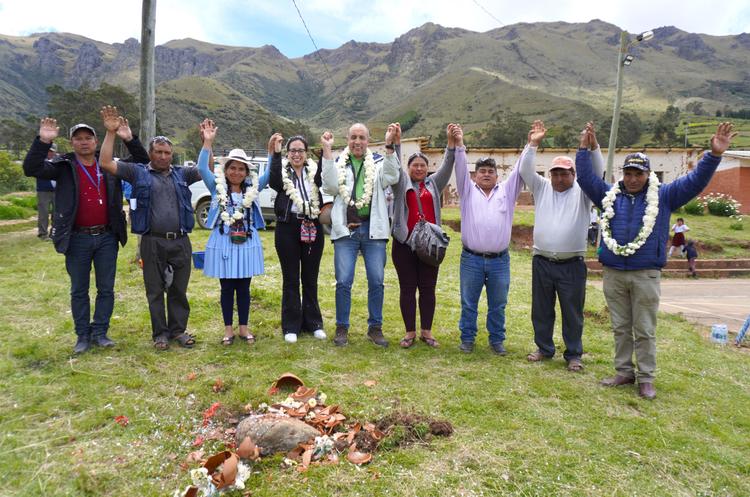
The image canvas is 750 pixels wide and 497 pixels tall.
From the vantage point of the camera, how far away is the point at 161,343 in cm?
469

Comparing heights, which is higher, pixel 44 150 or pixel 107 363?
pixel 44 150

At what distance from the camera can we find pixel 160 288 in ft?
15.4

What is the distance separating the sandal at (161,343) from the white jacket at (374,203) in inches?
78.4

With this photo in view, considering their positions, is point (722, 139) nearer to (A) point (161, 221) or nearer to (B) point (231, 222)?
(B) point (231, 222)

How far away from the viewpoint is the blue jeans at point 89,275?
445 cm

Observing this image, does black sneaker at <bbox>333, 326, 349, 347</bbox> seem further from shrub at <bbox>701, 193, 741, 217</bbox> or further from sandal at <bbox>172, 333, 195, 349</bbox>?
shrub at <bbox>701, 193, 741, 217</bbox>

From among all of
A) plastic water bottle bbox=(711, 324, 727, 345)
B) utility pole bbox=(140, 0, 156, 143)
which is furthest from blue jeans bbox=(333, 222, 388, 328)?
plastic water bottle bbox=(711, 324, 727, 345)

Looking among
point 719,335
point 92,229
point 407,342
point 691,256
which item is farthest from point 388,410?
point 691,256

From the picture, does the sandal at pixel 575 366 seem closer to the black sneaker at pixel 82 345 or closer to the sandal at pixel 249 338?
the sandal at pixel 249 338

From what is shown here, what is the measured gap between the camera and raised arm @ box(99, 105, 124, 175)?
4.29 meters

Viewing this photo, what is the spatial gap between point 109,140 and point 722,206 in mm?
28780

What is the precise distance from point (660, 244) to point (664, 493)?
2038 mm

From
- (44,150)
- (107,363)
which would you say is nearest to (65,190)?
(44,150)

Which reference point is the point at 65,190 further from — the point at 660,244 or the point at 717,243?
the point at 717,243
